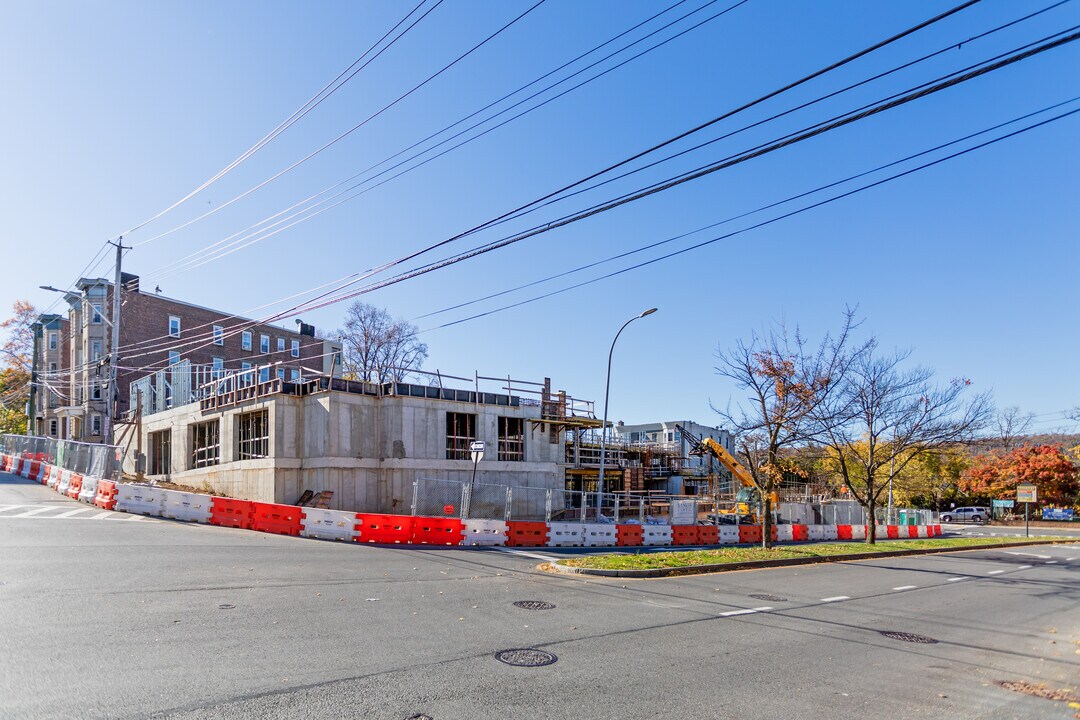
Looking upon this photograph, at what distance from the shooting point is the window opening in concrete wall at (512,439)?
2997 cm

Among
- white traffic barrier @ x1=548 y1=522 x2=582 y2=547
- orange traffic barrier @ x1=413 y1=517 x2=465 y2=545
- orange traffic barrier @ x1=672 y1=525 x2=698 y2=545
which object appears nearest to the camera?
orange traffic barrier @ x1=413 y1=517 x2=465 y2=545

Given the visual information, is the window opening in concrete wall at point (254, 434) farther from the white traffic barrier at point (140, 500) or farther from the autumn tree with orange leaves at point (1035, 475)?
the autumn tree with orange leaves at point (1035, 475)

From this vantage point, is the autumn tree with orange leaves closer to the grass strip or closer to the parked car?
the parked car

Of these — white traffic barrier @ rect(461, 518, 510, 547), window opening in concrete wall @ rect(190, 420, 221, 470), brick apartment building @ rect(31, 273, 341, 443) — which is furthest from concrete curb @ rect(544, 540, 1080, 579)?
brick apartment building @ rect(31, 273, 341, 443)

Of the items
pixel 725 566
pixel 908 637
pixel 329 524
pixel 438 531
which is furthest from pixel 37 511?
pixel 908 637

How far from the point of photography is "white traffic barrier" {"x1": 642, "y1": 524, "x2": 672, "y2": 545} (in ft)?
77.4

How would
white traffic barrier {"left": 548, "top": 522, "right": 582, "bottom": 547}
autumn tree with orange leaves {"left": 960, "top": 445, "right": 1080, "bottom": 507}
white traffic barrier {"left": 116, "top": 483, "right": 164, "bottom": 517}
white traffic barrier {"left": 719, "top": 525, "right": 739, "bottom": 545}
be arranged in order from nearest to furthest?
white traffic barrier {"left": 116, "top": 483, "right": 164, "bottom": 517}, white traffic barrier {"left": 548, "top": 522, "right": 582, "bottom": 547}, white traffic barrier {"left": 719, "top": 525, "right": 739, "bottom": 545}, autumn tree with orange leaves {"left": 960, "top": 445, "right": 1080, "bottom": 507}

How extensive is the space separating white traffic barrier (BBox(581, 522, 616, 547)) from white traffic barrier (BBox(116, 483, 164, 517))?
13450mm

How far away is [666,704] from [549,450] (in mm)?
26118

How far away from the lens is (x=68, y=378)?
184 ft

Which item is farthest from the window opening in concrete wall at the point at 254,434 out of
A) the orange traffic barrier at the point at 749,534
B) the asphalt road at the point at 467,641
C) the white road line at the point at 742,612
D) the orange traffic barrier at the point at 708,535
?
the white road line at the point at 742,612

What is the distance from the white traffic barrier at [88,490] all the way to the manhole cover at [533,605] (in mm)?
18112

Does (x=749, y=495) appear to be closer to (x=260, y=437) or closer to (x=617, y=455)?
(x=617, y=455)

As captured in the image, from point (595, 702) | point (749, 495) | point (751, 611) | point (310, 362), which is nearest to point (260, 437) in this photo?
point (751, 611)
